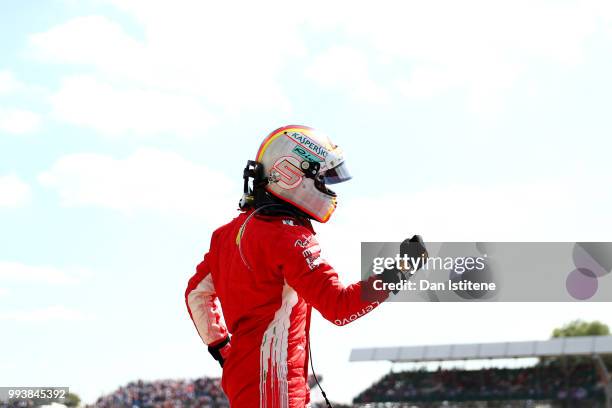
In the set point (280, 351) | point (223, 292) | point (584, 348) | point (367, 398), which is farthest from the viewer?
point (367, 398)

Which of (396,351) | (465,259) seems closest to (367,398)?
(396,351)

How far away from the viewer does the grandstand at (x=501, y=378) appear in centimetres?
2795

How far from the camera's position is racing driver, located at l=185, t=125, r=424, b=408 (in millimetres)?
3680

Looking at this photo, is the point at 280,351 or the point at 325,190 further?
the point at 325,190

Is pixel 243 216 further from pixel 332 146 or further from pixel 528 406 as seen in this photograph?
pixel 528 406

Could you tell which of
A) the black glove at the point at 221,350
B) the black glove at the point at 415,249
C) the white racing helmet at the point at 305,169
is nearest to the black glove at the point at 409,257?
the black glove at the point at 415,249

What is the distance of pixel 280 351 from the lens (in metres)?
3.86

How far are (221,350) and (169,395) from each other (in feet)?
91.8

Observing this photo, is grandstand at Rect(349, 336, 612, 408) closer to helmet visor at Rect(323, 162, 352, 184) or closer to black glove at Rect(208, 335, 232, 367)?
black glove at Rect(208, 335, 232, 367)

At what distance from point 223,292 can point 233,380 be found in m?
Answer: 0.41

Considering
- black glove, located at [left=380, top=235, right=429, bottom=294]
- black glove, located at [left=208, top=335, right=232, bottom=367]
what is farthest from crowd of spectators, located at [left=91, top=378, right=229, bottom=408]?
black glove, located at [left=380, top=235, right=429, bottom=294]

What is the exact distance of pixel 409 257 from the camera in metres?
3.59

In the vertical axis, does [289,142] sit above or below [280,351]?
above

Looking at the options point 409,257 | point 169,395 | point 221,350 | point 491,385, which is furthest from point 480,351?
point 409,257
